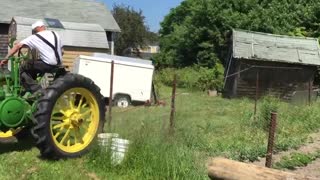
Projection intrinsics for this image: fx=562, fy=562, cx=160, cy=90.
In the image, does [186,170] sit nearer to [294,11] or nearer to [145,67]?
[145,67]

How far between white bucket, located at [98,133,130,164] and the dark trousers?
130 centimetres

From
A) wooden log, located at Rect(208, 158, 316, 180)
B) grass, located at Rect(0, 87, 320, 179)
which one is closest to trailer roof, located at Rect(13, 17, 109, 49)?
grass, located at Rect(0, 87, 320, 179)

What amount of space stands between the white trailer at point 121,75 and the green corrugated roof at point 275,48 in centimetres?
655

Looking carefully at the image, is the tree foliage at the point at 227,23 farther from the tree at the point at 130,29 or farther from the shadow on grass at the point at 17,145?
the shadow on grass at the point at 17,145

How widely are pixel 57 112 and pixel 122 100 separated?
35.4ft

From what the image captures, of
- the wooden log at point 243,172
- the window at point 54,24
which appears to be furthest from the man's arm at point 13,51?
the window at point 54,24

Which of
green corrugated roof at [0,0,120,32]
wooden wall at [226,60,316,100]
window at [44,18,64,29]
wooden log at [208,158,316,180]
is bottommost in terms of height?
wooden log at [208,158,316,180]

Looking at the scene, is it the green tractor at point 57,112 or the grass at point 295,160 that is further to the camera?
the grass at point 295,160

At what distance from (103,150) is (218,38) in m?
26.6

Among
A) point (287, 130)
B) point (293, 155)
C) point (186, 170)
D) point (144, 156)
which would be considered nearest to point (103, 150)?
point (144, 156)

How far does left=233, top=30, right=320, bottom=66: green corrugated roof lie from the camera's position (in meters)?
24.5

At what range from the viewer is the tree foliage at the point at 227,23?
31.0 m

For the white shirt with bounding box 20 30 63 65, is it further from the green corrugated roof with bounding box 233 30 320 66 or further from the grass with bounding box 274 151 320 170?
the green corrugated roof with bounding box 233 30 320 66

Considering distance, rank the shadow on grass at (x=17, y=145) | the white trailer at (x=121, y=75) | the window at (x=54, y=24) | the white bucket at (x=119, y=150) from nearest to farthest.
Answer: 1. the white bucket at (x=119, y=150)
2. the shadow on grass at (x=17, y=145)
3. the white trailer at (x=121, y=75)
4. the window at (x=54, y=24)
